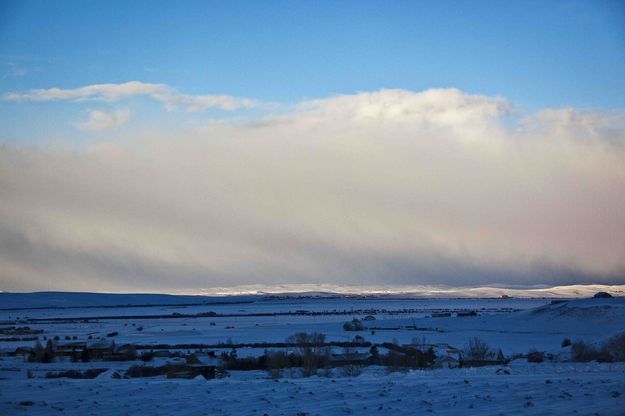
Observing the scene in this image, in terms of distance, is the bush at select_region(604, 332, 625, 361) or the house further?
the house

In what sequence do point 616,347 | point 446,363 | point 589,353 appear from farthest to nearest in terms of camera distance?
point 446,363, point 616,347, point 589,353

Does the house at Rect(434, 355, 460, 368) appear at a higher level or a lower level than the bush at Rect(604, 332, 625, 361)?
lower

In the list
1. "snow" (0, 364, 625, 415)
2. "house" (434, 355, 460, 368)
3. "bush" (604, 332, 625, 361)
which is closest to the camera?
"snow" (0, 364, 625, 415)

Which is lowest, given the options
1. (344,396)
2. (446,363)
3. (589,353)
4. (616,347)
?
(446,363)

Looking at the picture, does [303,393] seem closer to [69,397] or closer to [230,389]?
[230,389]

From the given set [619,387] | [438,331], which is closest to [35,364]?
[619,387]

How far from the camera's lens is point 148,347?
45562mm

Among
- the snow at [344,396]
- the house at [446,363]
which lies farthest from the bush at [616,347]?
the snow at [344,396]

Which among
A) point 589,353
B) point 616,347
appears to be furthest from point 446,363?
point 616,347

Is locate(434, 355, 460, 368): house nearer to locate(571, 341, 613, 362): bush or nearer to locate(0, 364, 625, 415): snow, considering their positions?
locate(571, 341, 613, 362): bush

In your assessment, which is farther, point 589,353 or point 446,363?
point 446,363

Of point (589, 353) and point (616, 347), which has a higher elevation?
point (616, 347)

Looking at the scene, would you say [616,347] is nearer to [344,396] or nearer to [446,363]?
[446,363]

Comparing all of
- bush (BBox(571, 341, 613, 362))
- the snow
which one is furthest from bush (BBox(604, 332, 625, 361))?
the snow
